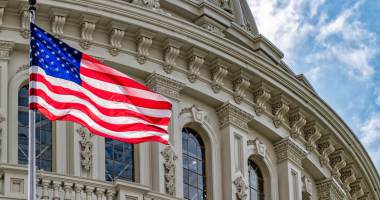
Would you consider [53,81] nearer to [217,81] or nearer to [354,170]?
[217,81]

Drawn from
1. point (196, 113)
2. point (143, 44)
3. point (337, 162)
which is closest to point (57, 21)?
point (143, 44)

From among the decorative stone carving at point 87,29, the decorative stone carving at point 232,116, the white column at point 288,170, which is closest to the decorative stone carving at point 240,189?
the decorative stone carving at point 232,116

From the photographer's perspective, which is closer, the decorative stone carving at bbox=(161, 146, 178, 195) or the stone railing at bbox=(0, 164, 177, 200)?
the stone railing at bbox=(0, 164, 177, 200)

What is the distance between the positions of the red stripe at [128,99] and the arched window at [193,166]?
33.9 ft

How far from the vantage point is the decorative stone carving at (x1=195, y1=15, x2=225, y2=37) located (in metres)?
57.3

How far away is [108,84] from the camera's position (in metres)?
41.6

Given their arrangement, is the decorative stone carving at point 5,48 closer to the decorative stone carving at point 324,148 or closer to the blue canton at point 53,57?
the blue canton at point 53,57

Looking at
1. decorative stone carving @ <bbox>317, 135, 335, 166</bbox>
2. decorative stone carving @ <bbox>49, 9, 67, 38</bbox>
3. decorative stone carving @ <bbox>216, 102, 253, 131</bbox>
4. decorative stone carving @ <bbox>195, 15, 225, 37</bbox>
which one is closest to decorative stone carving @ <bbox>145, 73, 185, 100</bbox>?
decorative stone carving @ <bbox>216, 102, 253, 131</bbox>

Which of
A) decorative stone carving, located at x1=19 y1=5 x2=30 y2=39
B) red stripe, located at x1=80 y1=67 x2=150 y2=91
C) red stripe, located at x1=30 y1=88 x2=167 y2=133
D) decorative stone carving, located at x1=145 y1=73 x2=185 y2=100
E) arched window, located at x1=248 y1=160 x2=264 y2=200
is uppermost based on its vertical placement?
decorative stone carving, located at x1=19 y1=5 x2=30 y2=39

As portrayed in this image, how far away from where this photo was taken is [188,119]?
5359 centimetres

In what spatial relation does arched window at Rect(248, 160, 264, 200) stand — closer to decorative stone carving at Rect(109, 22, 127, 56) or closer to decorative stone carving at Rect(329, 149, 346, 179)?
decorative stone carving at Rect(329, 149, 346, 179)

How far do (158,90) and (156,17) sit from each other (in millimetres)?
2232

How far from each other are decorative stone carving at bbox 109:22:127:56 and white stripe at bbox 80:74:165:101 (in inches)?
381

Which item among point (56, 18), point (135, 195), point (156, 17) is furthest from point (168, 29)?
point (135, 195)
